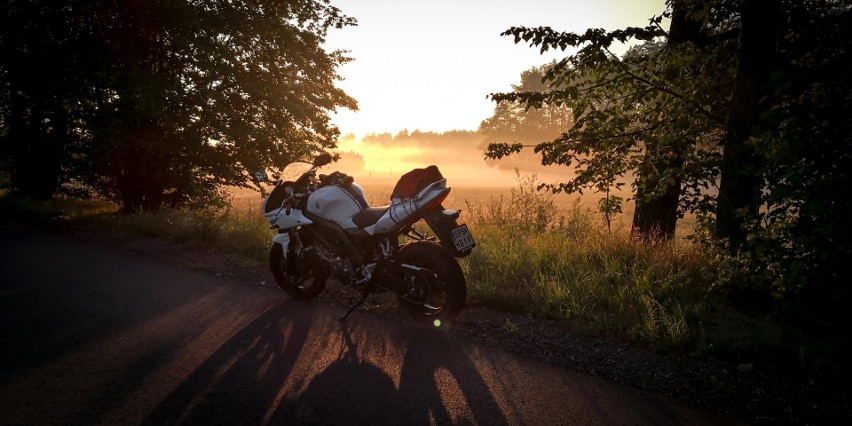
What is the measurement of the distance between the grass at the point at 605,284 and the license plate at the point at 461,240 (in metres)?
0.98

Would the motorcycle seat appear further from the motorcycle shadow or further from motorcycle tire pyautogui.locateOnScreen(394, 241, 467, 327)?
the motorcycle shadow

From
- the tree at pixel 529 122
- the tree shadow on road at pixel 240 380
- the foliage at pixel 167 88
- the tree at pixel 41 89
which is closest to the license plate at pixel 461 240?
the tree shadow on road at pixel 240 380

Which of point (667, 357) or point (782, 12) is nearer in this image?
point (667, 357)

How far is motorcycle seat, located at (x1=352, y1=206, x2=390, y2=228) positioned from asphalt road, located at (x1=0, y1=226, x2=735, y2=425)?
1.00 meters

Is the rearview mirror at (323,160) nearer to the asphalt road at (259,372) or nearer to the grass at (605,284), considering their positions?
the asphalt road at (259,372)

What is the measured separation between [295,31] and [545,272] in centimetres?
929

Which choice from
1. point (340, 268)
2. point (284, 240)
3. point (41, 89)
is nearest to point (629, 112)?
point (340, 268)

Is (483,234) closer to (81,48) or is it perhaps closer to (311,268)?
(311,268)

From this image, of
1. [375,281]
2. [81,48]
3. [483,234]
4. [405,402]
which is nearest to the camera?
[405,402]

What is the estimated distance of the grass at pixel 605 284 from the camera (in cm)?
386

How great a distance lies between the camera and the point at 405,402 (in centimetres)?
313

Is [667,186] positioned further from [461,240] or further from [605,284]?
[461,240]

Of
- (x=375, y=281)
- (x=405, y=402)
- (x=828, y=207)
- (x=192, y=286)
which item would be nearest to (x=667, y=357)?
(x=828, y=207)

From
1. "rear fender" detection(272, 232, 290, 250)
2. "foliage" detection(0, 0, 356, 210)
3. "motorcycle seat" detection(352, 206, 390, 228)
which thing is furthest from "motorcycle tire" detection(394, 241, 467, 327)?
"foliage" detection(0, 0, 356, 210)
